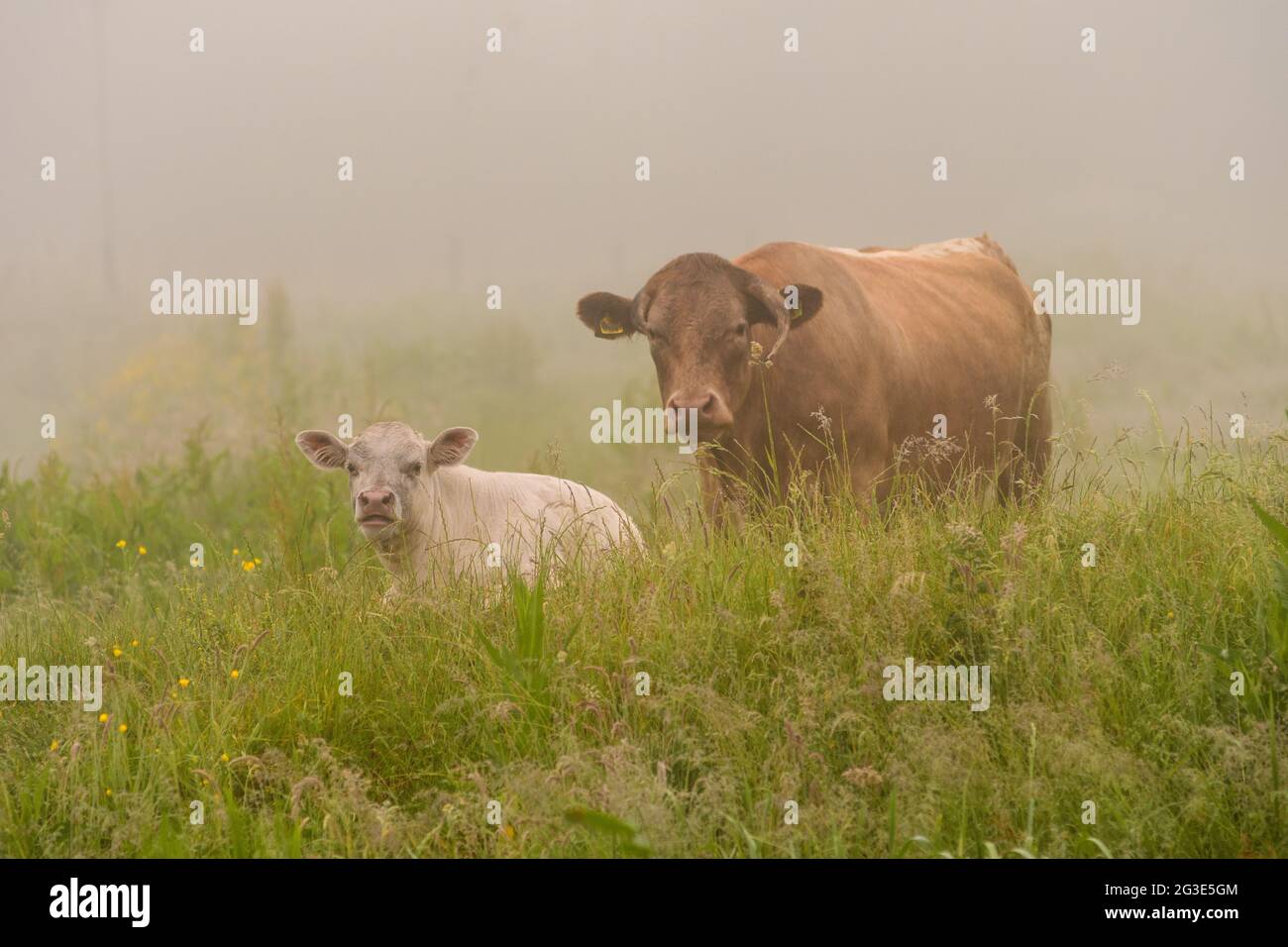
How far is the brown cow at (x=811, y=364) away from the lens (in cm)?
745

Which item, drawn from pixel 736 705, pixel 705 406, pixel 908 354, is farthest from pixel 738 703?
pixel 908 354

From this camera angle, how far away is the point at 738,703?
4730 mm

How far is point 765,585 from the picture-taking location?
5.45 m

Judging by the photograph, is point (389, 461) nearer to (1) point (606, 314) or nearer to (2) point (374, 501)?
(2) point (374, 501)

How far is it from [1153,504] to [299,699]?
3924 mm

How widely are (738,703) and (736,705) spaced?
0.33 ft

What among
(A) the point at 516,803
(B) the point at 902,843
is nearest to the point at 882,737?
(B) the point at 902,843

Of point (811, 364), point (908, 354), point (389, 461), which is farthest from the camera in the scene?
point (908, 354)

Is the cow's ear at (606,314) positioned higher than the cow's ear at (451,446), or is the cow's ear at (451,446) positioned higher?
the cow's ear at (606,314)

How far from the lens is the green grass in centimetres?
427

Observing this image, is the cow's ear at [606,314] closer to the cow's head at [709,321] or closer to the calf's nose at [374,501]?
the cow's head at [709,321]

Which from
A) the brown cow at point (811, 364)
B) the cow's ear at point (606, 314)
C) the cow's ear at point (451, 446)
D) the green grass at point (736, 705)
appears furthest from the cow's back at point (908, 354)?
the cow's ear at point (451, 446)

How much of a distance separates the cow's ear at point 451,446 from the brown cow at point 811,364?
43.9 inches

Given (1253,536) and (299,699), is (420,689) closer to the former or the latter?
(299,699)
